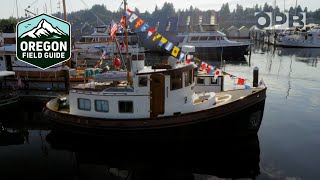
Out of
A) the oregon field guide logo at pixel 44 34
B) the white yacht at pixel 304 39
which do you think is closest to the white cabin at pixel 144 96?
the oregon field guide logo at pixel 44 34

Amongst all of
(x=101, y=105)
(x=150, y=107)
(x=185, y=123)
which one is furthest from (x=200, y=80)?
(x=101, y=105)

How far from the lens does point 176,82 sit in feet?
52.2

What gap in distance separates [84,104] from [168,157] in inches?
221

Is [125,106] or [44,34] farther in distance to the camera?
[44,34]

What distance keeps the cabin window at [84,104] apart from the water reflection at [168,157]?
1.68 m

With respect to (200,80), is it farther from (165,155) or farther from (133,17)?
(165,155)

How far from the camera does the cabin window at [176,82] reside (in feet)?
51.9

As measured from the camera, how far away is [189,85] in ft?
54.4

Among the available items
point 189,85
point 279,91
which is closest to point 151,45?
point 279,91

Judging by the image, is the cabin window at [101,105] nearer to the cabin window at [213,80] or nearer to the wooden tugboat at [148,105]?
the wooden tugboat at [148,105]

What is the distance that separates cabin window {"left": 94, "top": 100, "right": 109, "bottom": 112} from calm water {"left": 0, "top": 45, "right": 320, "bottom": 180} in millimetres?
1825

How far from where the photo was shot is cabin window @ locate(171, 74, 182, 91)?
15.8 metres

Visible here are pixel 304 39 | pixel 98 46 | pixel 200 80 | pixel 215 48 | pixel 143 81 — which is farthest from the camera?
pixel 304 39

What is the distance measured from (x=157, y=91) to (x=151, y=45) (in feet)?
206
